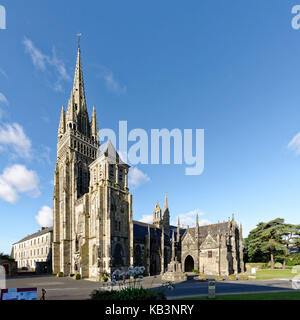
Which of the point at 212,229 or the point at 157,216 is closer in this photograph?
the point at 212,229

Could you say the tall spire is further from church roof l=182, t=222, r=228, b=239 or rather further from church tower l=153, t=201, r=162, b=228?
church roof l=182, t=222, r=228, b=239

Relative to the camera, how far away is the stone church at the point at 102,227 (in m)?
42.0

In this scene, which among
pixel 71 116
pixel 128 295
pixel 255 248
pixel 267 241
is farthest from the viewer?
pixel 267 241

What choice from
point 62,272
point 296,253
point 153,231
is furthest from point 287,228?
point 62,272

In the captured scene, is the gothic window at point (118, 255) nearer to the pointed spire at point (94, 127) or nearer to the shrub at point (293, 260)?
the pointed spire at point (94, 127)

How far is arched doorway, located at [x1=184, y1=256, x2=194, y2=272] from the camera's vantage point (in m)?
58.1

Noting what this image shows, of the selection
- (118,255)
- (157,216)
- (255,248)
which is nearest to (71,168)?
(118,255)

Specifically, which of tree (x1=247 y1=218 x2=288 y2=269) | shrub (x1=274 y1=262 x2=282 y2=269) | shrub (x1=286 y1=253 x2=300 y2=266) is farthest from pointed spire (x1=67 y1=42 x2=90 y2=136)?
shrub (x1=286 y1=253 x2=300 y2=266)

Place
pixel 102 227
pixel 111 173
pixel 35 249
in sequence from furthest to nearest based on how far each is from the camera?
pixel 35 249, pixel 111 173, pixel 102 227

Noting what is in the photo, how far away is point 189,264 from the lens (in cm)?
5872

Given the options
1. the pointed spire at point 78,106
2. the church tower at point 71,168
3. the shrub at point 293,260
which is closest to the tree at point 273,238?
the shrub at point 293,260

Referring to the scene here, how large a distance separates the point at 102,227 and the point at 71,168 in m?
18.7

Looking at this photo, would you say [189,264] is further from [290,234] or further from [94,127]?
[94,127]
